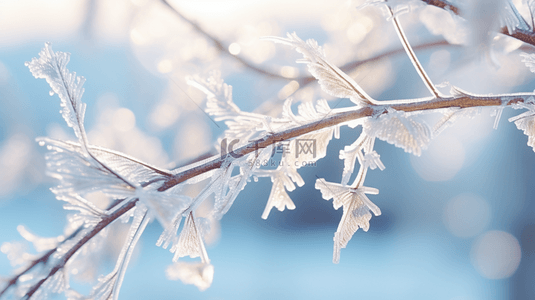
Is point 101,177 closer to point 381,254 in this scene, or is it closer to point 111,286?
point 111,286

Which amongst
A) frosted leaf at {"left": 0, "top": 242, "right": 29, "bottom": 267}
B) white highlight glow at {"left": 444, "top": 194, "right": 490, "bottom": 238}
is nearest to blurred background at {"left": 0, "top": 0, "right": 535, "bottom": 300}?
white highlight glow at {"left": 444, "top": 194, "right": 490, "bottom": 238}

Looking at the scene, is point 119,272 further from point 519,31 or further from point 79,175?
point 519,31

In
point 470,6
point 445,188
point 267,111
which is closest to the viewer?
point 470,6

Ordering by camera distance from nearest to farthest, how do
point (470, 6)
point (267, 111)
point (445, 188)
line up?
point (470, 6)
point (267, 111)
point (445, 188)

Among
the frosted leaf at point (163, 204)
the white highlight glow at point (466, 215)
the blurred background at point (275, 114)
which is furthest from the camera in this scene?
the white highlight glow at point (466, 215)

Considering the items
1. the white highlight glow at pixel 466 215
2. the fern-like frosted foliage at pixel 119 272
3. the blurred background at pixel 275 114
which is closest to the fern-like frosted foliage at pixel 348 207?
the fern-like frosted foliage at pixel 119 272

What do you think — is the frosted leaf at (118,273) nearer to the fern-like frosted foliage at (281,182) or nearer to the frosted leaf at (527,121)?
the fern-like frosted foliage at (281,182)

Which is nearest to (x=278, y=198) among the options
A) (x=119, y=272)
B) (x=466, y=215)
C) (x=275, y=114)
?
(x=119, y=272)

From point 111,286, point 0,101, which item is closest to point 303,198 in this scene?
point 111,286
